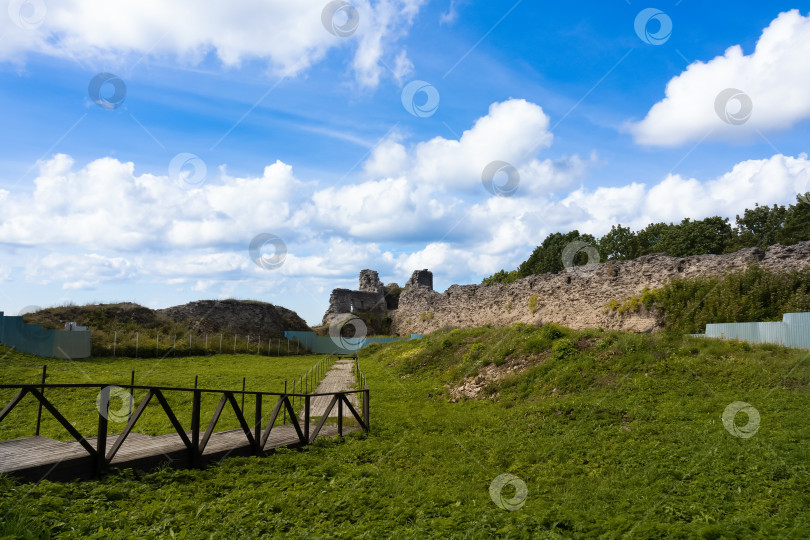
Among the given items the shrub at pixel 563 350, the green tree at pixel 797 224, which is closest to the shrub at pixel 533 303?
the shrub at pixel 563 350

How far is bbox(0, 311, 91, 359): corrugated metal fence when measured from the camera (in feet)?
74.5

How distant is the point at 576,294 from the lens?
1023 inches

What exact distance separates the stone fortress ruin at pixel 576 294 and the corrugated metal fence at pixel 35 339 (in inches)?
946

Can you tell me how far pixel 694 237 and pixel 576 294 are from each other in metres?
25.7

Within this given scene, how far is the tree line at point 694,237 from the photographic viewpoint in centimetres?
3919

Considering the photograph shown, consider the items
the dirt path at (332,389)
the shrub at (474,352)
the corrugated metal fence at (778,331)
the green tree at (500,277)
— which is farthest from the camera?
the green tree at (500,277)

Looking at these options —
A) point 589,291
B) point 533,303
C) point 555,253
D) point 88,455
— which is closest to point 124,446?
point 88,455

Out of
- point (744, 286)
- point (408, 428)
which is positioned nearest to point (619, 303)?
point (744, 286)

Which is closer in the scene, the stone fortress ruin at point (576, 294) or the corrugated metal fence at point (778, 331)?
the corrugated metal fence at point (778, 331)

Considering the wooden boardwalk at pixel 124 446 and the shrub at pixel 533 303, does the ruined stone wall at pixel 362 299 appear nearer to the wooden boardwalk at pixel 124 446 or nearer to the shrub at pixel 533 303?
the shrub at pixel 533 303

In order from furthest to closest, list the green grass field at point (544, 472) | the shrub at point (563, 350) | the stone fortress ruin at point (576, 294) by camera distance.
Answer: the stone fortress ruin at point (576, 294) < the shrub at point (563, 350) < the green grass field at point (544, 472)

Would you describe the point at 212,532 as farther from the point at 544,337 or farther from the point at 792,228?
the point at 792,228

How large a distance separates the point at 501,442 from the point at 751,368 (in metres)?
6.54

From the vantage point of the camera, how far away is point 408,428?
11.8 metres
